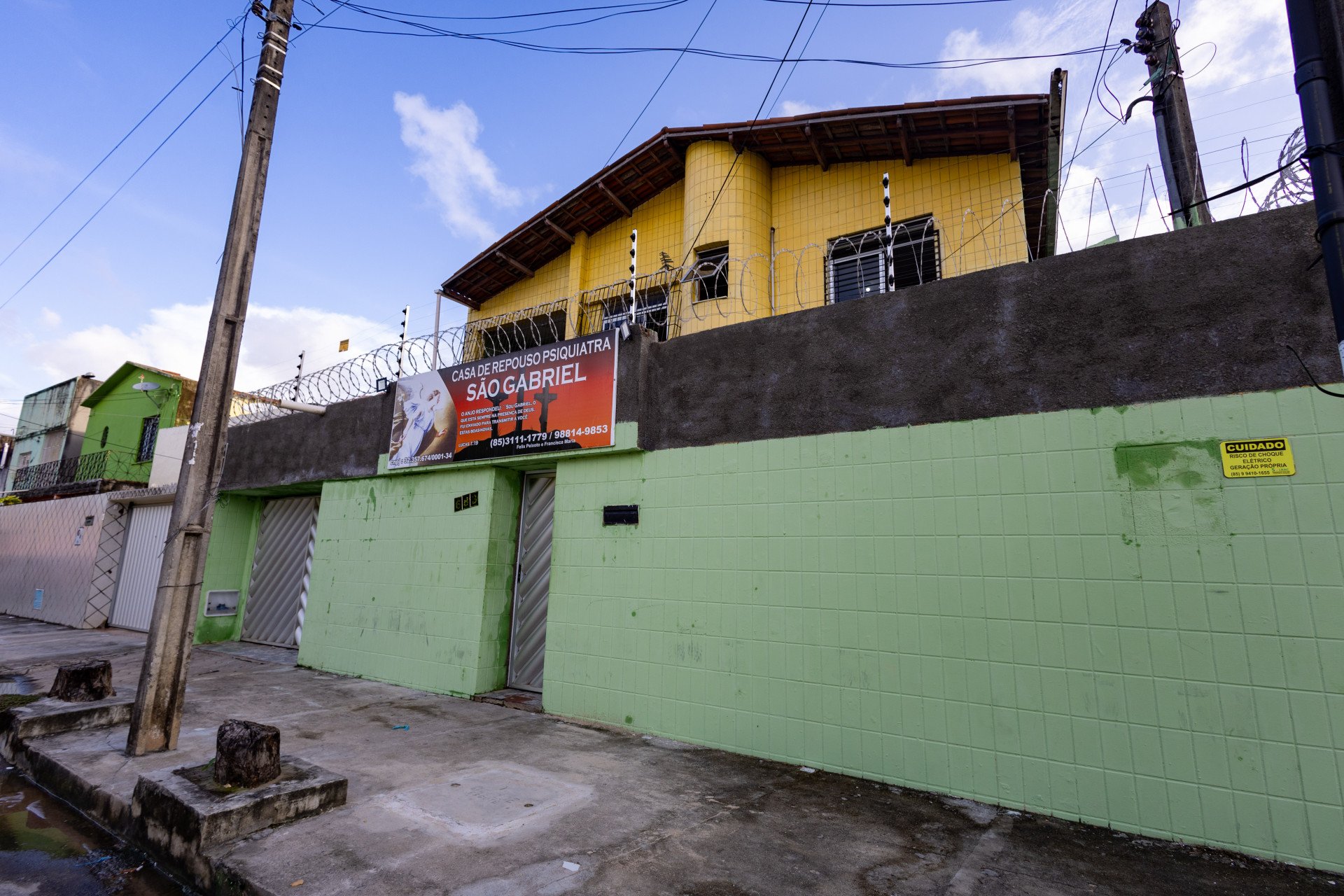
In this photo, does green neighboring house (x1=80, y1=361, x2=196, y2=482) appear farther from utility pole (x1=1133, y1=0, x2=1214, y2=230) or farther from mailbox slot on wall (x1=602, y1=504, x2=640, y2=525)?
utility pole (x1=1133, y1=0, x2=1214, y2=230)

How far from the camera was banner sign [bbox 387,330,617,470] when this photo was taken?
21.9ft

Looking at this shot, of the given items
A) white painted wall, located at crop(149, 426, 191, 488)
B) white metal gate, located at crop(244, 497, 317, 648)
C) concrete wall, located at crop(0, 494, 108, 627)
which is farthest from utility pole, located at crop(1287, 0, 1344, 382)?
white painted wall, located at crop(149, 426, 191, 488)

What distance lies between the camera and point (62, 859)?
3666 millimetres

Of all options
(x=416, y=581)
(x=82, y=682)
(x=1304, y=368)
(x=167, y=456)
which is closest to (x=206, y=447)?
(x=82, y=682)

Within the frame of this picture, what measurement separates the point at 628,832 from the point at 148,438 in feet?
75.4

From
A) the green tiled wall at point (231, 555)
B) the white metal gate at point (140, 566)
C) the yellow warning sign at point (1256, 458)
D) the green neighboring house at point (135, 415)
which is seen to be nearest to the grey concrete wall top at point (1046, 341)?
the yellow warning sign at point (1256, 458)

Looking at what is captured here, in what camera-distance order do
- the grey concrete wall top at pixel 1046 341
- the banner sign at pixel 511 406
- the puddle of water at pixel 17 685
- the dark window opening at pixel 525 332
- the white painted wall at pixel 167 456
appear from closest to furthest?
the grey concrete wall top at pixel 1046 341
the banner sign at pixel 511 406
the puddle of water at pixel 17 685
the dark window opening at pixel 525 332
the white painted wall at pixel 167 456

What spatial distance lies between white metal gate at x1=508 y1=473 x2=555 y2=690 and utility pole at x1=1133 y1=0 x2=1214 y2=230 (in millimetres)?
7369

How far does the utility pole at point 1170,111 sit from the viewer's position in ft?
21.3

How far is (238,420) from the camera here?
38.8 ft

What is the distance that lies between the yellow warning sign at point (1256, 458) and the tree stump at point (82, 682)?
9.16m

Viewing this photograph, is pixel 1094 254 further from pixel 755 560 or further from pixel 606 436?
pixel 606 436

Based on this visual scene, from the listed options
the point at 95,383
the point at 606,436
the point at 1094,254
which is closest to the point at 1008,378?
the point at 1094,254

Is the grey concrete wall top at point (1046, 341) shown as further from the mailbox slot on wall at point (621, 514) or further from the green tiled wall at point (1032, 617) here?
the mailbox slot on wall at point (621, 514)
